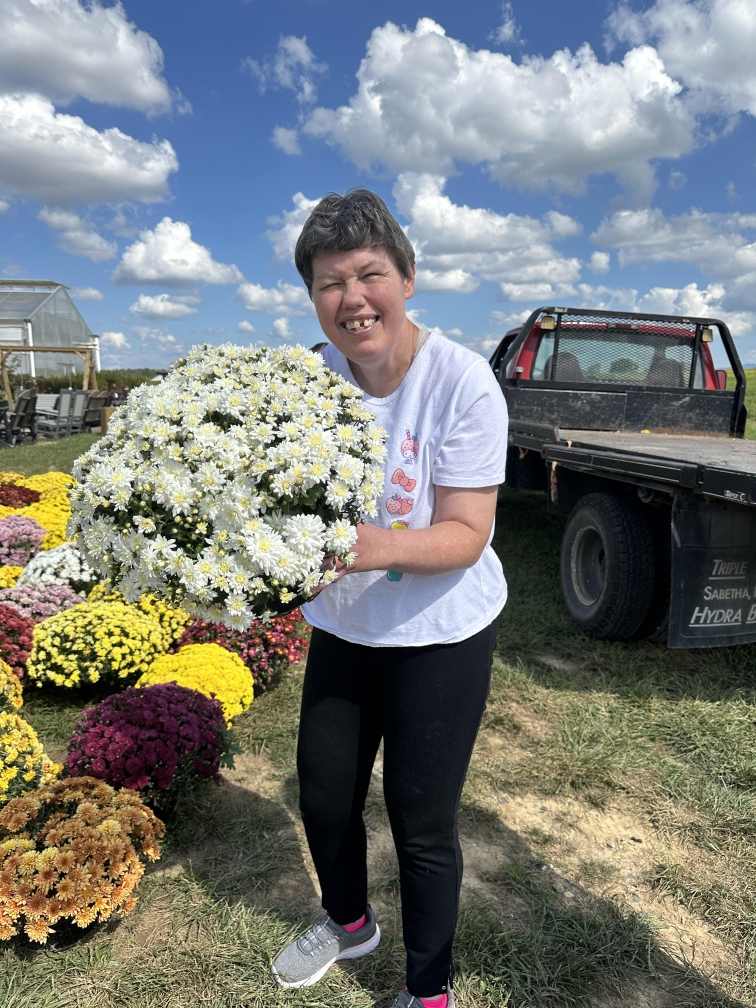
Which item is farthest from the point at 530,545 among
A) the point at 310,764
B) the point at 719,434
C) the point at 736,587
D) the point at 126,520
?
the point at 126,520

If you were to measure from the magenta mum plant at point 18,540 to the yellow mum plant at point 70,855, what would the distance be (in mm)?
3248

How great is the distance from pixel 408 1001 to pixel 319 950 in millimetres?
318

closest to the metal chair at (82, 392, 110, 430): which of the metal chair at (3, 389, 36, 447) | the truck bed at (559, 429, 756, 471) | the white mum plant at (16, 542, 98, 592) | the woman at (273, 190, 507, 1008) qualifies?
the metal chair at (3, 389, 36, 447)

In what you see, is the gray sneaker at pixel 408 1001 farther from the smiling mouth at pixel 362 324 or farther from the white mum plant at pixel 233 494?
the smiling mouth at pixel 362 324

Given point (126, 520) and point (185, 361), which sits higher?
point (185, 361)

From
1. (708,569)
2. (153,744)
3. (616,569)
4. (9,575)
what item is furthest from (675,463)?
(9,575)

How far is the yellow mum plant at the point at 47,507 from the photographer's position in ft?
18.7

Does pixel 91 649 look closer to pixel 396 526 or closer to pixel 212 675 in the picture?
pixel 212 675

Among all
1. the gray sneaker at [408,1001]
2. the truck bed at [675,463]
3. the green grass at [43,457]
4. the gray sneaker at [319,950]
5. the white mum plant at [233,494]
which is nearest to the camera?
the white mum plant at [233,494]

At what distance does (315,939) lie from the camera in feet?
6.76

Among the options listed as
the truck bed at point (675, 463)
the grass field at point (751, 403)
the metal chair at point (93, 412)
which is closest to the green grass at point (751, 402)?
the grass field at point (751, 403)

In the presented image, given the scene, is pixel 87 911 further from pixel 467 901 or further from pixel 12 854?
pixel 467 901

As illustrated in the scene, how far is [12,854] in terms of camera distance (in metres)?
2.14

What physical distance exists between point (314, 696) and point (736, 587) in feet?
8.46
